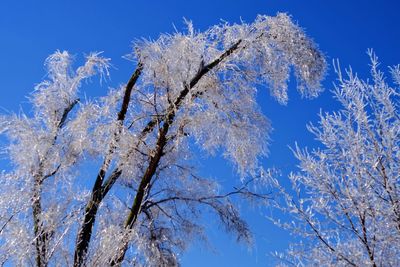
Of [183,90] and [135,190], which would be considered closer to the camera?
[183,90]

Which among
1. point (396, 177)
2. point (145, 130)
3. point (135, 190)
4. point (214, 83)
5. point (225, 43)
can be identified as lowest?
point (396, 177)

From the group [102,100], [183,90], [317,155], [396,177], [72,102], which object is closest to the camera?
[396,177]

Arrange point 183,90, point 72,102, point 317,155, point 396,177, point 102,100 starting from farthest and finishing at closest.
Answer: point 72,102 < point 102,100 < point 183,90 < point 317,155 < point 396,177

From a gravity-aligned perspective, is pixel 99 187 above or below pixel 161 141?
below

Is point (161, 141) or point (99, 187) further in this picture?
point (99, 187)

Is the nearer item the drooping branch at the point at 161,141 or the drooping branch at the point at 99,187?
the drooping branch at the point at 99,187

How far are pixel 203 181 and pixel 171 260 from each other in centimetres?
147

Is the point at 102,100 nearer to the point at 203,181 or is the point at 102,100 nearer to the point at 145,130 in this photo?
the point at 145,130

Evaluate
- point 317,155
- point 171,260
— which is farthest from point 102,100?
point 317,155

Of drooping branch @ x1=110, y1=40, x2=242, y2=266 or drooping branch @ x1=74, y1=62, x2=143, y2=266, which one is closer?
drooping branch @ x1=74, y1=62, x2=143, y2=266

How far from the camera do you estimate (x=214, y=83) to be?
8.59 meters

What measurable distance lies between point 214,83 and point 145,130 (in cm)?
137

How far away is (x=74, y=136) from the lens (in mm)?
8609

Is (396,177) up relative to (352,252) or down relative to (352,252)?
up
